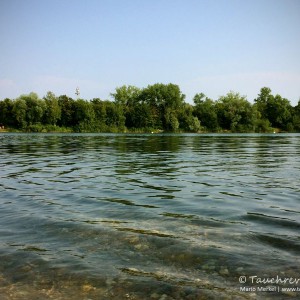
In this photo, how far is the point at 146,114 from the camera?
122 metres

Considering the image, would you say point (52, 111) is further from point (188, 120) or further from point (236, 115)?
point (236, 115)

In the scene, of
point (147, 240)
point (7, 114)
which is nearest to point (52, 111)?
point (7, 114)

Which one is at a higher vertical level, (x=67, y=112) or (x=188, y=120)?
(x=67, y=112)

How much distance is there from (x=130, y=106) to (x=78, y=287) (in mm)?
136229

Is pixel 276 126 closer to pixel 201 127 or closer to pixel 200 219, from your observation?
pixel 201 127

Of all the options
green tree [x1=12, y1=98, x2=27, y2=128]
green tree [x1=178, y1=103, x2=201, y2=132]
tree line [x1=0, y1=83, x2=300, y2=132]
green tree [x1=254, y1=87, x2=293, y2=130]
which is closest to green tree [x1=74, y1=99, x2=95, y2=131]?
tree line [x1=0, y1=83, x2=300, y2=132]

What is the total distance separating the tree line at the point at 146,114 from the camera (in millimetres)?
112750

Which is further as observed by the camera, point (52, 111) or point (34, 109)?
point (52, 111)

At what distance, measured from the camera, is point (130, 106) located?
454 ft

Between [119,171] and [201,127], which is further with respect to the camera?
[201,127]

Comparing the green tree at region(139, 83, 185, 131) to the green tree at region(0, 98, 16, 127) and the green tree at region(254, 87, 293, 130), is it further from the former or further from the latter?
the green tree at region(0, 98, 16, 127)

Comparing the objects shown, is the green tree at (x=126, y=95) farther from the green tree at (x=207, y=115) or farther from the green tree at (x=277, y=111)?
the green tree at (x=277, y=111)

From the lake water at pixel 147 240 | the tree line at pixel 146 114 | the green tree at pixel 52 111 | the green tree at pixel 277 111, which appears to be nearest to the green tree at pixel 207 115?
the tree line at pixel 146 114

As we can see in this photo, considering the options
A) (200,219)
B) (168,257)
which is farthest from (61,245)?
(200,219)
